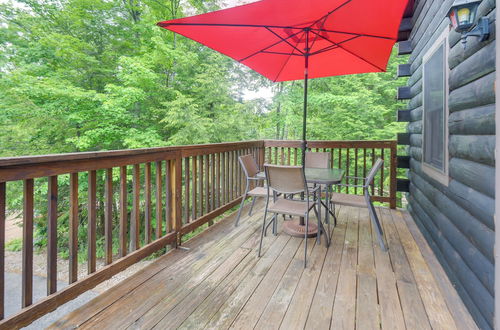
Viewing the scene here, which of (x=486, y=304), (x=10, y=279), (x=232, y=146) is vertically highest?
(x=232, y=146)

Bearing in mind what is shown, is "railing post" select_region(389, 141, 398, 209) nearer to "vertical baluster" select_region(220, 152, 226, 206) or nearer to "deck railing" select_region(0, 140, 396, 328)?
"deck railing" select_region(0, 140, 396, 328)

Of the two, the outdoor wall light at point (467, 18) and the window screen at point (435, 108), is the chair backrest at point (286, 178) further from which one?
the outdoor wall light at point (467, 18)

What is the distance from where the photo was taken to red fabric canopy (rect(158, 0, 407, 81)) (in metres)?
2.18

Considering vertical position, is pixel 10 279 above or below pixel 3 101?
below

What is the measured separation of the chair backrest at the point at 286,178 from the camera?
2391 mm

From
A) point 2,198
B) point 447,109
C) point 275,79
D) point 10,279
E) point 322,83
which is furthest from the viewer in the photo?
point 322,83

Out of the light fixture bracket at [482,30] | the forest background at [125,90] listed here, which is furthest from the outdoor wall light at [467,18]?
the forest background at [125,90]

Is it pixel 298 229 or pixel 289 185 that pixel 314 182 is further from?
pixel 298 229

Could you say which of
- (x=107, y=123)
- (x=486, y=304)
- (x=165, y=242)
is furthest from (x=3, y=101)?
(x=486, y=304)

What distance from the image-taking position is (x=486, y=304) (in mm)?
1452

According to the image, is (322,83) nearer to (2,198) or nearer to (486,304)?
(486,304)

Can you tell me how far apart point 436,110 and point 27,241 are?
3.50 m

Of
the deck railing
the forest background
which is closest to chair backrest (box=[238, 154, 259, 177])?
the deck railing

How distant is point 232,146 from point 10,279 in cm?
659
